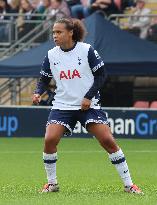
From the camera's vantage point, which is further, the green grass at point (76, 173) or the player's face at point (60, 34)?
the player's face at point (60, 34)

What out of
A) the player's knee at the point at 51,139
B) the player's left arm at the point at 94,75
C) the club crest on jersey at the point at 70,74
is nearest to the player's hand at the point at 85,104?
the player's left arm at the point at 94,75

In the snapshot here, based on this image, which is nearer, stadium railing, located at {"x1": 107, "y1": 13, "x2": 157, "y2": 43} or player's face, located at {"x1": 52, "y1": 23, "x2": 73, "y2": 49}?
player's face, located at {"x1": 52, "y1": 23, "x2": 73, "y2": 49}

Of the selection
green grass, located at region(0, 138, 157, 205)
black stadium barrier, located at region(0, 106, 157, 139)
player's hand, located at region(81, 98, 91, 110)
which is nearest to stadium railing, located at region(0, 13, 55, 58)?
black stadium barrier, located at region(0, 106, 157, 139)

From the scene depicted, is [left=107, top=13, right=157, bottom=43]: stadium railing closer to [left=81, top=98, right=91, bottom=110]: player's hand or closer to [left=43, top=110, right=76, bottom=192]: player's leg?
[left=43, top=110, right=76, bottom=192]: player's leg

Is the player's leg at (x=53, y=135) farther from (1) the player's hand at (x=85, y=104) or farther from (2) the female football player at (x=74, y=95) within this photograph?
(1) the player's hand at (x=85, y=104)

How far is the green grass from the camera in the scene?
9.88m

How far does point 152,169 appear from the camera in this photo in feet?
46.9

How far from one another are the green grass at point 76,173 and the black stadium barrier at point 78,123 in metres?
0.46

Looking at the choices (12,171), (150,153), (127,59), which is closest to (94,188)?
(12,171)

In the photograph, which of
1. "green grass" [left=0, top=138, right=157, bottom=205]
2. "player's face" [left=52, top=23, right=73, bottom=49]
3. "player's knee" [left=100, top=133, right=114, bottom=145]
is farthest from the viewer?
"player's face" [left=52, top=23, right=73, bottom=49]

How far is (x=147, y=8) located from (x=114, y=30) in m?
2.66

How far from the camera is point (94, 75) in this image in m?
10.5

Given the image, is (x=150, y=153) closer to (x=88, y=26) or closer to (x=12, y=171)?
(x=12, y=171)

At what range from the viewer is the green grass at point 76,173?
9.88 metres
